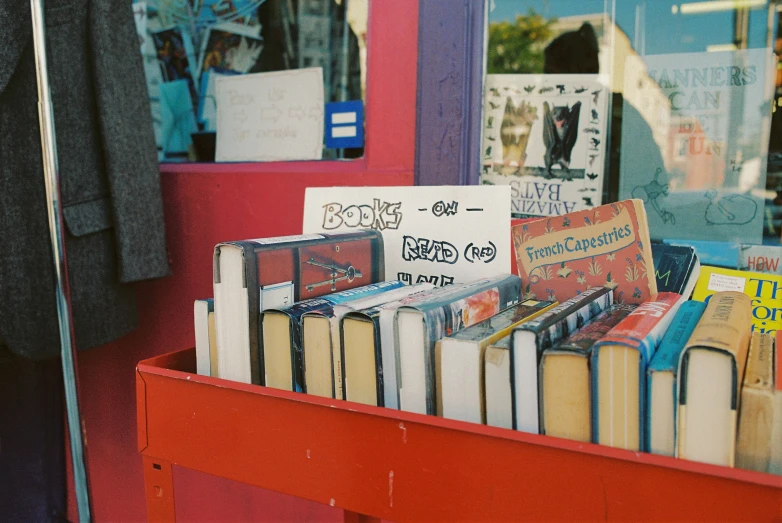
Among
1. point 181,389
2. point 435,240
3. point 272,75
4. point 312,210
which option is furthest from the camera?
point 272,75

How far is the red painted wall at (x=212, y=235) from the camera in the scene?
1.48m

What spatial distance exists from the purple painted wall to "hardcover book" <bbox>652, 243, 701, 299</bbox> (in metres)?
0.54

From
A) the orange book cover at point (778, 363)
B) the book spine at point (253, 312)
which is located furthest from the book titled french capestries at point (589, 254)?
the book spine at point (253, 312)

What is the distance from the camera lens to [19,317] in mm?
1405

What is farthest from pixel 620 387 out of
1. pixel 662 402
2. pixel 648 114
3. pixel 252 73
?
pixel 252 73

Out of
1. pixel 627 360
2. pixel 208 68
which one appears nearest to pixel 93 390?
pixel 208 68

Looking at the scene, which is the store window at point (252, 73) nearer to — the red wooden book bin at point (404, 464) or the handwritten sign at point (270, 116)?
the handwritten sign at point (270, 116)

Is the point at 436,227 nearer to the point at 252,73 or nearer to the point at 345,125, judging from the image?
the point at 345,125

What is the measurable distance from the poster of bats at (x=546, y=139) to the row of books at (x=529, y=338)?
0.43 meters

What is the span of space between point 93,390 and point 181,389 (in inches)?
55.1

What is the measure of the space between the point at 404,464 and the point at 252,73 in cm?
136

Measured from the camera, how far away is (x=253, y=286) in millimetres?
825

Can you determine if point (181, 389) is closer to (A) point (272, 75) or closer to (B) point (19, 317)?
(B) point (19, 317)

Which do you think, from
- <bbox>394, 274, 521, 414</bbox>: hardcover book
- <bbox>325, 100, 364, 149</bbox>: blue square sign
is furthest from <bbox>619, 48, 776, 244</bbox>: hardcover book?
<bbox>394, 274, 521, 414</bbox>: hardcover book
